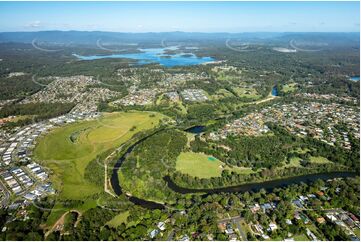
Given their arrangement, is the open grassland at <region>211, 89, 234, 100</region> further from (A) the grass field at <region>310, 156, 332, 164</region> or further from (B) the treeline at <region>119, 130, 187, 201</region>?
(A) the grass field at <region>310, 156, 332, 164</region>

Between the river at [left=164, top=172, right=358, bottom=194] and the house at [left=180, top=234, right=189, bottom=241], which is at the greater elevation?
the house at [left=180, top=234, right=189, bottom=241]

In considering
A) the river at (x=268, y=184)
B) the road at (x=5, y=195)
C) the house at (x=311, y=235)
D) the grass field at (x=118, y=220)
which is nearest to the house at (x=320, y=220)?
the house at (x=311, y=235)

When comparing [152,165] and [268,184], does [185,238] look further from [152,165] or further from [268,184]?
[268,184]

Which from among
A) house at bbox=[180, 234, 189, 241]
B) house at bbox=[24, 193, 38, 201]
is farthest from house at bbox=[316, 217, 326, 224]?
house at bbox=[24, 193, 38, 201]

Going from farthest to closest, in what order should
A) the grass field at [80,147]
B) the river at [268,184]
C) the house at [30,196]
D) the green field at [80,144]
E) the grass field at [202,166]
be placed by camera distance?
the grass field at [202,166] → the green field at [80,144] → the river at [268,184] → the grass field at [80,147] → the house at [30,196]

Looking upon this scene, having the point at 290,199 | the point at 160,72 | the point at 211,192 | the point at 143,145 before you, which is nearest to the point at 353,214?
the point at 290,199

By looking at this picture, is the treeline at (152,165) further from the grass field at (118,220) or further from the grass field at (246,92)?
the grass field at (246,92)
